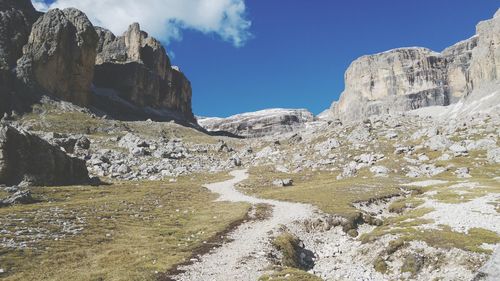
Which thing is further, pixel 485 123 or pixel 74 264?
pixel 485 123

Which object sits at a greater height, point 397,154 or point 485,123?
point 485,123

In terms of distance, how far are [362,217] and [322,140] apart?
10724 centimetres

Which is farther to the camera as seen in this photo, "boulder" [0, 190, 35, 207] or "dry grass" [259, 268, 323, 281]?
"boulder" [0, 190, 35, 207]

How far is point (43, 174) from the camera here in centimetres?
8356

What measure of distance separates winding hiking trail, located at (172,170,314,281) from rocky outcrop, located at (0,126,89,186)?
48616 millimetres

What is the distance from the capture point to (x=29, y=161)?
81.1 m

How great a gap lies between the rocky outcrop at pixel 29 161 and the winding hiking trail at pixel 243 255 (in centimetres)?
4862

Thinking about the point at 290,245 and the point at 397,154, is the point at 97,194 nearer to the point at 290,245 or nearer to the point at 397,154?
the point at 290,245

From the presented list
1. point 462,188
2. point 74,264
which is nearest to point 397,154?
point 462,188

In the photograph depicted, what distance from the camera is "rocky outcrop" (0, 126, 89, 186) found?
7706cm

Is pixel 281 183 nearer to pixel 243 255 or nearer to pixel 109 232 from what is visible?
pixel 109 232

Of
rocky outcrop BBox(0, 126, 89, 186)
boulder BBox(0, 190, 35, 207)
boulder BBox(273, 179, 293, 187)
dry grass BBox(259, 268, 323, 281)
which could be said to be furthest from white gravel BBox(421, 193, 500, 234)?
rocky outcrop BBox(0, 126, 89, 186)

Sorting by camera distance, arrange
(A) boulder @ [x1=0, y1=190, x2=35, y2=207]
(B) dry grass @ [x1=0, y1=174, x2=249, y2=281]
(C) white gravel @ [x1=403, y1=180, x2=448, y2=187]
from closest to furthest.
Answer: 1. (B) dry grass @ [x1=0, y1=174, x2=249, y2=281]
2. (A) boulder @ [x1=0, y1=190, x2=35, y2=207]
3. (C) white gravel @ [x1=403, y1=180, x2=448, y2=187]

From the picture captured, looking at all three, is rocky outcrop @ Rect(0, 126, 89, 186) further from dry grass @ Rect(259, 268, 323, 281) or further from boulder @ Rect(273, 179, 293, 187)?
dry grass @ Rect(259, 268, 323, 281)
